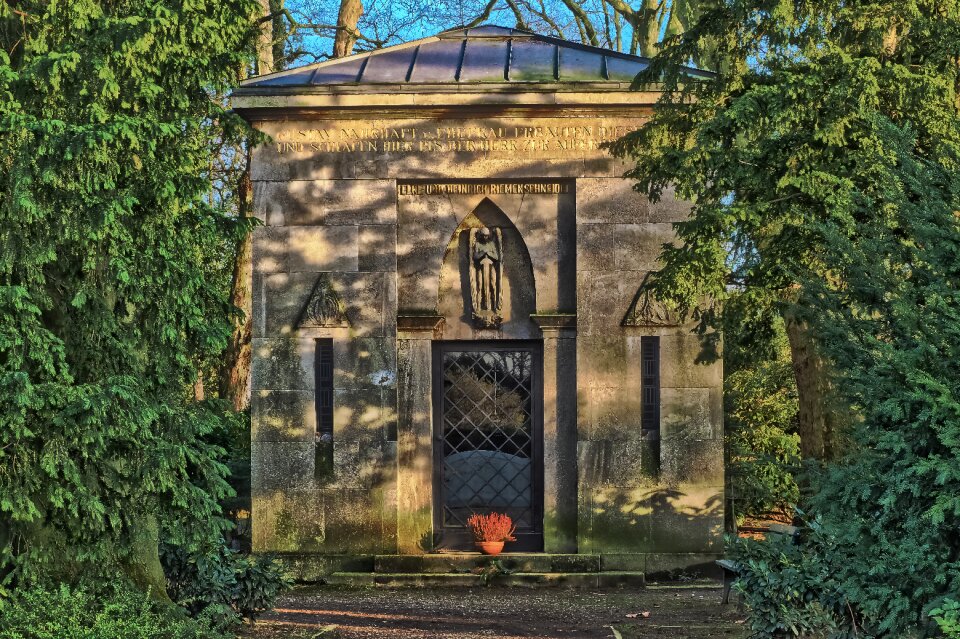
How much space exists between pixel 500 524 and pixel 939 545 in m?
8.38

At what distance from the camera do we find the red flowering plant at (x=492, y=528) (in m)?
14.6

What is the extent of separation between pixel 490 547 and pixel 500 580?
1.58ft

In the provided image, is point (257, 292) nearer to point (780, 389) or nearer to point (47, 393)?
point (47, 393)

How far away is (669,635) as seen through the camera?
35.1 ft

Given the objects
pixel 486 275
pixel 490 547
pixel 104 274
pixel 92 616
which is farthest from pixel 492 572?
pixel 104 274

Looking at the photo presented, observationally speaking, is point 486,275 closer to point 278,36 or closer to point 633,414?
point 633,414

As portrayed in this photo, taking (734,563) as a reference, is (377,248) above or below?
above

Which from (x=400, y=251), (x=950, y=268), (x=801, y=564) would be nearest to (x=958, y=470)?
(x=950, y=268)

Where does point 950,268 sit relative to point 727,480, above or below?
above

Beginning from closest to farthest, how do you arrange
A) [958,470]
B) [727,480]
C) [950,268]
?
[958,470] < [950,268] < [727,480]

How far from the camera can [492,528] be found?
14.6 metres

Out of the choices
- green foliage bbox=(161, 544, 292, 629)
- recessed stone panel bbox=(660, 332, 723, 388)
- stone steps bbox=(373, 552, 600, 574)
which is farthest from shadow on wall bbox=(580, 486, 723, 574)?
green foliage bbox=(161, 544, 292, 629)

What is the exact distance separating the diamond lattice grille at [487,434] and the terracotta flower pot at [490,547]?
0.76 metres

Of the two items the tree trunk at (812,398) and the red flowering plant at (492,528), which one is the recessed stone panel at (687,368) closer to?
the tree trunk at (812,398)
